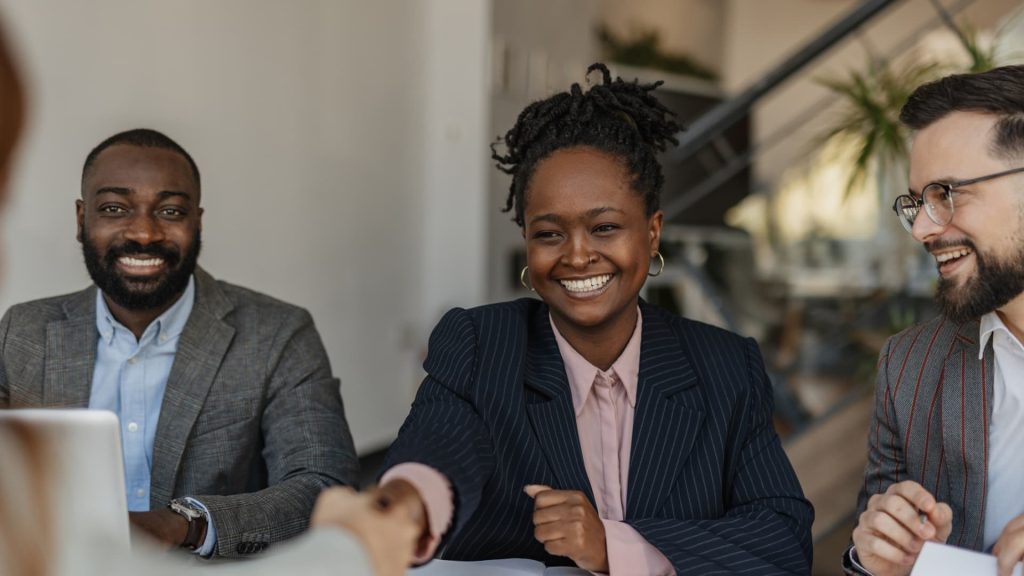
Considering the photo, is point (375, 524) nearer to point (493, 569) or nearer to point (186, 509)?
point (493, 569)

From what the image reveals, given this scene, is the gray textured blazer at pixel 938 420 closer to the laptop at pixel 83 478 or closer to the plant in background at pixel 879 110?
the laptop at pixel 83 478

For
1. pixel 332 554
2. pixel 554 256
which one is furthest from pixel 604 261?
pixel 332 554

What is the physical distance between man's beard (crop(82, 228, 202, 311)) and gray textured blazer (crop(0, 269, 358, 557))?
7 cm

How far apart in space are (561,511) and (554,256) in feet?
1.54

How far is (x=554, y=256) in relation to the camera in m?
1.72

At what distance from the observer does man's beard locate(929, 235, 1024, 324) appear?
1552 millimetres

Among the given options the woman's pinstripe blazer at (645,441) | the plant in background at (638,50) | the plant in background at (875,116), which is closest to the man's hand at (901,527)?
the woman's pinstripe blazer at (645,441)

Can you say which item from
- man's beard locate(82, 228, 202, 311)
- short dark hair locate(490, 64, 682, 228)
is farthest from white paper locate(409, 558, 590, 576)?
man's beard locate(82, 228, 202, 311)

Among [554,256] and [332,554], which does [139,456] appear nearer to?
[554,256]

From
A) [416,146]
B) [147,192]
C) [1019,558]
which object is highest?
[416,146]

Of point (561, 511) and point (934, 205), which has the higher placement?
point (934, 205)

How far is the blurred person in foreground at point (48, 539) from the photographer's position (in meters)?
0.81

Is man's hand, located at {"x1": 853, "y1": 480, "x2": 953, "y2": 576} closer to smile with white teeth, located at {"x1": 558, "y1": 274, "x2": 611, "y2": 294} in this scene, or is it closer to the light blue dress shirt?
smile with white teeth, located at {"x1": 558, "y1": 274, "x2": 611, "y2": 294}

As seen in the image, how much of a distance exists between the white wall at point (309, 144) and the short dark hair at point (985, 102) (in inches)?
70.4
